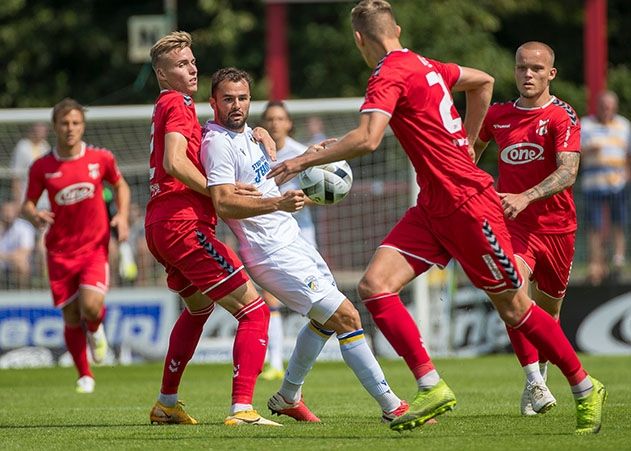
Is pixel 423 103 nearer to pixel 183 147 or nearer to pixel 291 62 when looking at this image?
pixel 183 147

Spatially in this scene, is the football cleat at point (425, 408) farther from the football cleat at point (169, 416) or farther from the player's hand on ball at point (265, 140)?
the player's hand on ball at point (265, 140)

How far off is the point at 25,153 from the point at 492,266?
34.6 ft

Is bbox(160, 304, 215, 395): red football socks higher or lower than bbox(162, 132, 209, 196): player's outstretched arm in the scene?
lower

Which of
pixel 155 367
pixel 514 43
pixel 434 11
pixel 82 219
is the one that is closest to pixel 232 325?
pixel 155 367

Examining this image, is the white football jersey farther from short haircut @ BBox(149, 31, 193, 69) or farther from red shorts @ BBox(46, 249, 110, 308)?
red shorts @ BBox(46, 249, 110, 308)

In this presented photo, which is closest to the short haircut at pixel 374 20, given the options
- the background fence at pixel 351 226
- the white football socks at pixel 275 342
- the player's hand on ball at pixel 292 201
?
the player's hand on ball at pixel 292 201

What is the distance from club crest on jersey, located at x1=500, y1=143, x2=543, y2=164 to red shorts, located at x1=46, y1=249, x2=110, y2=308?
14.6ft

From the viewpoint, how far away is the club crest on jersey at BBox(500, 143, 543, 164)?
372 inches

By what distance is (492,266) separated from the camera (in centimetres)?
774

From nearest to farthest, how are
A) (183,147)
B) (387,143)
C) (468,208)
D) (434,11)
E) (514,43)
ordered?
(468,208) → (183,147) → (387,143) → (434,11) → (514,43)

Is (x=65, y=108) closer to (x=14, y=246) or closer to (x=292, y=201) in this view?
(x=292, y=201)

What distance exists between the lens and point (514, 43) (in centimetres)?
3148

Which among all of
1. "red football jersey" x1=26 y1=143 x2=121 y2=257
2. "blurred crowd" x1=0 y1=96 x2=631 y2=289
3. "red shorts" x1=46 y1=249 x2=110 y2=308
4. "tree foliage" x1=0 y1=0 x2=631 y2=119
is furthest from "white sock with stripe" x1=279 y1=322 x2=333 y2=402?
"tree foliage" x1=0 y1=0 x2=631 y2=119

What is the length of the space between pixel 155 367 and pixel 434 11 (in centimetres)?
1440
